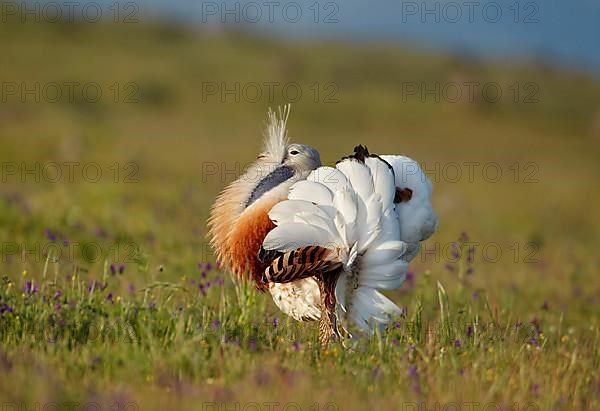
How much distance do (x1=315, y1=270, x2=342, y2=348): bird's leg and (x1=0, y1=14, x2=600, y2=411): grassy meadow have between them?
2.7 inches

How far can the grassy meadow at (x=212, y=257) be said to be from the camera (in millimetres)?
3086

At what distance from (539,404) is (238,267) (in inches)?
66.5

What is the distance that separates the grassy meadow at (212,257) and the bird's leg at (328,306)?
0.07 m

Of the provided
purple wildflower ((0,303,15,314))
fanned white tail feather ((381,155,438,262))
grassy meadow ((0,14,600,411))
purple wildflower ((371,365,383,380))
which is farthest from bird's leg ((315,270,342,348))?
purple wildflower ((0,303,15,314))

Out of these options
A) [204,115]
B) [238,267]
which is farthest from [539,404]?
[204,115]

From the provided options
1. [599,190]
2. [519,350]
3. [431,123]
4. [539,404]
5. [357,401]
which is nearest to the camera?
[357,401]

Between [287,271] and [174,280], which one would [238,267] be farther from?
[174,280]

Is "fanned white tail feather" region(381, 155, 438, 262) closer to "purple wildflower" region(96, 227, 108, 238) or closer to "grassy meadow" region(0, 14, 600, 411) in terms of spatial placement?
"grassy meadow" region(0, 14, 600, 411)

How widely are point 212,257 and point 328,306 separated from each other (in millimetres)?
2547

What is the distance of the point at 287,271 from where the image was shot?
3779mm

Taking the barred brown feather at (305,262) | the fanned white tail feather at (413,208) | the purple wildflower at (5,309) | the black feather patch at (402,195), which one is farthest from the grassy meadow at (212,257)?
the black feather patch at (402,195)

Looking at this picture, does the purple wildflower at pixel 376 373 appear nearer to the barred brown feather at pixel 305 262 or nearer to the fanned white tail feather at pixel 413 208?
the barred brown feather at pixel 305 262

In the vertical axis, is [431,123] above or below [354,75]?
below

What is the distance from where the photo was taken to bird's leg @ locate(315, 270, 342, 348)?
12.7ft
